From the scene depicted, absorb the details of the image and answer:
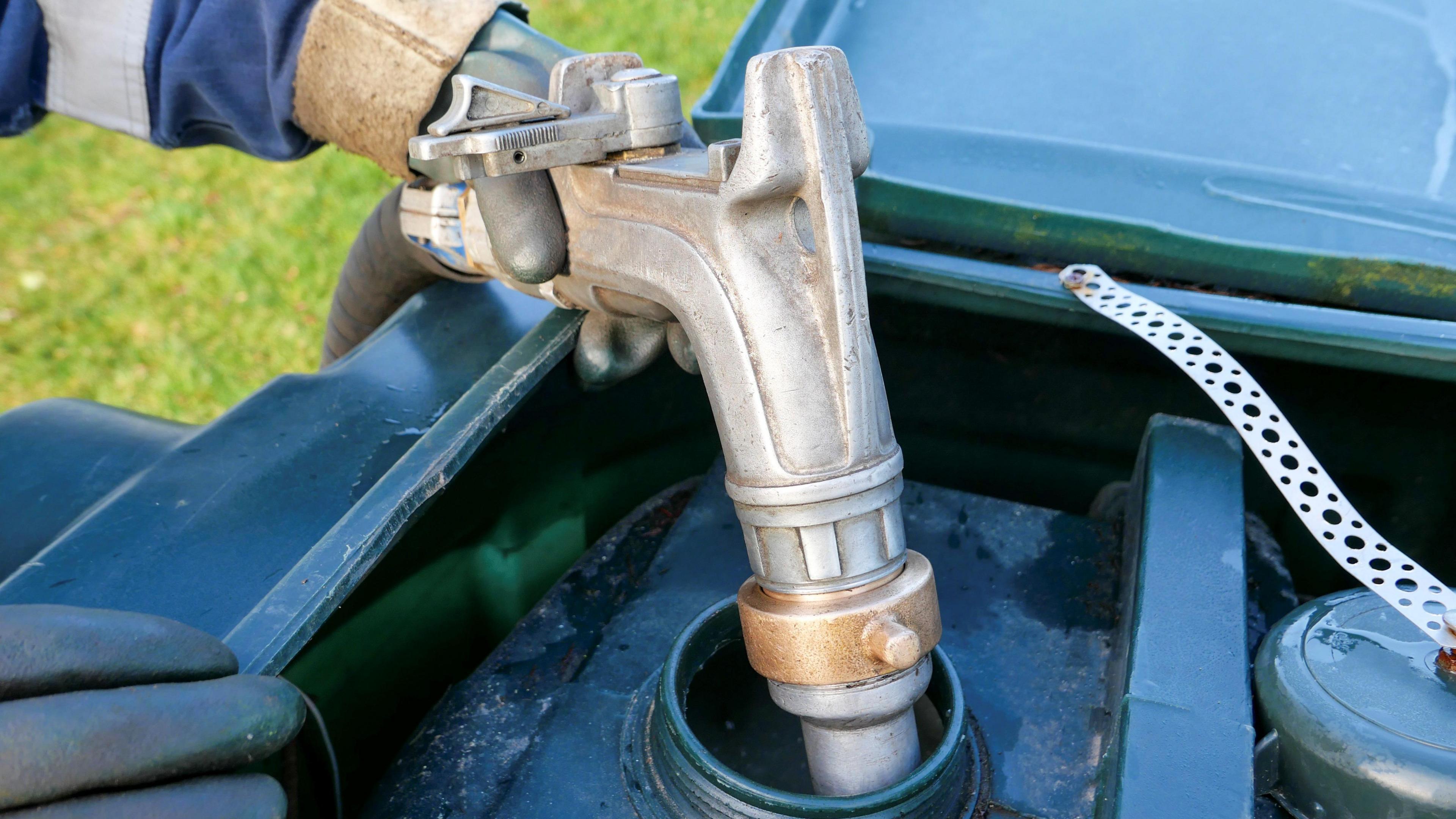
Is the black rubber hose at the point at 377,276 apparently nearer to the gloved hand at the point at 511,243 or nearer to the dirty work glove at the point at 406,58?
the gloved hand at the point at 511,243

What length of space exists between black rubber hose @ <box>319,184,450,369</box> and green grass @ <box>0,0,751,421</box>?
4.25ft

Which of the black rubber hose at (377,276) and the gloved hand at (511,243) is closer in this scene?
the gloved hand at (511,243)

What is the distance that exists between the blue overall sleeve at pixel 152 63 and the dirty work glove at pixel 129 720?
2.43 ft

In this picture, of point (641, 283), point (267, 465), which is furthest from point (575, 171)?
point (267, 465)

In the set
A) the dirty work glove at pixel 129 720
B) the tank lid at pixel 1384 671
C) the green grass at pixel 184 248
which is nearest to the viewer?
the dirty work glove at pixel 129 720

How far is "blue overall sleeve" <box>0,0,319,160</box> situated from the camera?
124cm

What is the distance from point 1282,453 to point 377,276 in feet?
3.88

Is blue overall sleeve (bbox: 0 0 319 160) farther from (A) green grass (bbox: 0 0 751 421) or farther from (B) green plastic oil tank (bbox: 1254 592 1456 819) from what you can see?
(A) green grass (bbox: 0 0 751 421)

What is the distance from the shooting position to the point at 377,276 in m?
1.57

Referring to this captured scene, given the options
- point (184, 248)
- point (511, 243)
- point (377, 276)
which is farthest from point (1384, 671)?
point (184, 248)

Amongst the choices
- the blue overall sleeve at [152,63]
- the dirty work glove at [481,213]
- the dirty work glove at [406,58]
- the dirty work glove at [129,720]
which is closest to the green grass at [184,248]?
the dirty work glove at [481,213]

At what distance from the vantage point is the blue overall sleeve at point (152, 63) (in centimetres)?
124

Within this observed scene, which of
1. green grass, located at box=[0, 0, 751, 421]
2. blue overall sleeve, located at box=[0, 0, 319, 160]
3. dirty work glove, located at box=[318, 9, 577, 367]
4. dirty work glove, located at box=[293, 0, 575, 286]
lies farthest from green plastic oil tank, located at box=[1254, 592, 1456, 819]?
green grass, located at box=[0, 0, 751, 421]

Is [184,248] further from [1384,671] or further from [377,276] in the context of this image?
[1384,671]
